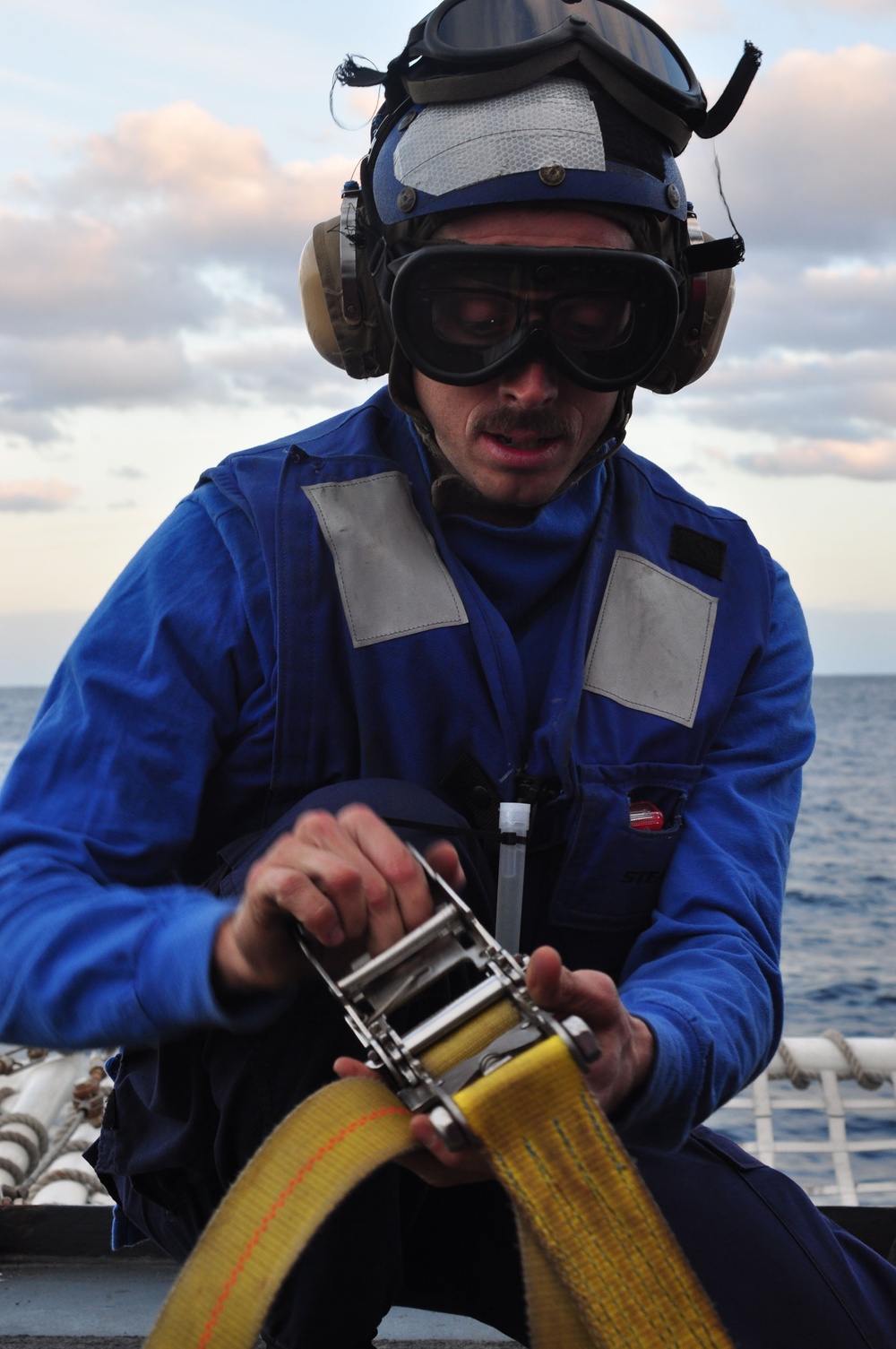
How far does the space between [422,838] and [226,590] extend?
1.66ft

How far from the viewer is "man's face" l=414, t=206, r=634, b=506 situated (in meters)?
1.94

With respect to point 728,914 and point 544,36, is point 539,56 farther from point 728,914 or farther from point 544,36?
point 728,914

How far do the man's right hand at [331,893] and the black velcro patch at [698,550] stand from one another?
3.28 feet

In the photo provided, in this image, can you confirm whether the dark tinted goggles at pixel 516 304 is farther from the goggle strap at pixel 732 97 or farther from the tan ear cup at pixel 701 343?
the goggle strap at pixel 732 97

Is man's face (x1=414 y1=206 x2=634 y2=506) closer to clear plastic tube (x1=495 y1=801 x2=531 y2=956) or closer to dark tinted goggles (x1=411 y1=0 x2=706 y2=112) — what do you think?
dark tinted goggles (x1=411 y1=0 x2=706 y2=112)

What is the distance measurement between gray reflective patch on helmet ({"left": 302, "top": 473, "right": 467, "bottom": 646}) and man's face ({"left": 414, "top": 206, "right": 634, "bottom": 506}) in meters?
0.13

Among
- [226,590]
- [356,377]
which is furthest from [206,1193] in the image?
[356,377]

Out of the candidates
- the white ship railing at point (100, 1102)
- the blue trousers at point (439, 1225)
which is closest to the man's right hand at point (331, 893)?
the blue trousers at point (439, 1225)

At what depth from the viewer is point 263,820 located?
192cm

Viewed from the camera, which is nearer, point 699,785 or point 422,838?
point 422,838

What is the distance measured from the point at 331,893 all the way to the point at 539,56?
53.1 inches

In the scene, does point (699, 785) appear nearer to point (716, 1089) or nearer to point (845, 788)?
point (716, 1089)

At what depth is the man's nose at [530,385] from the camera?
6.35 ft

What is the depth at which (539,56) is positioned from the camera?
6.50 ft
